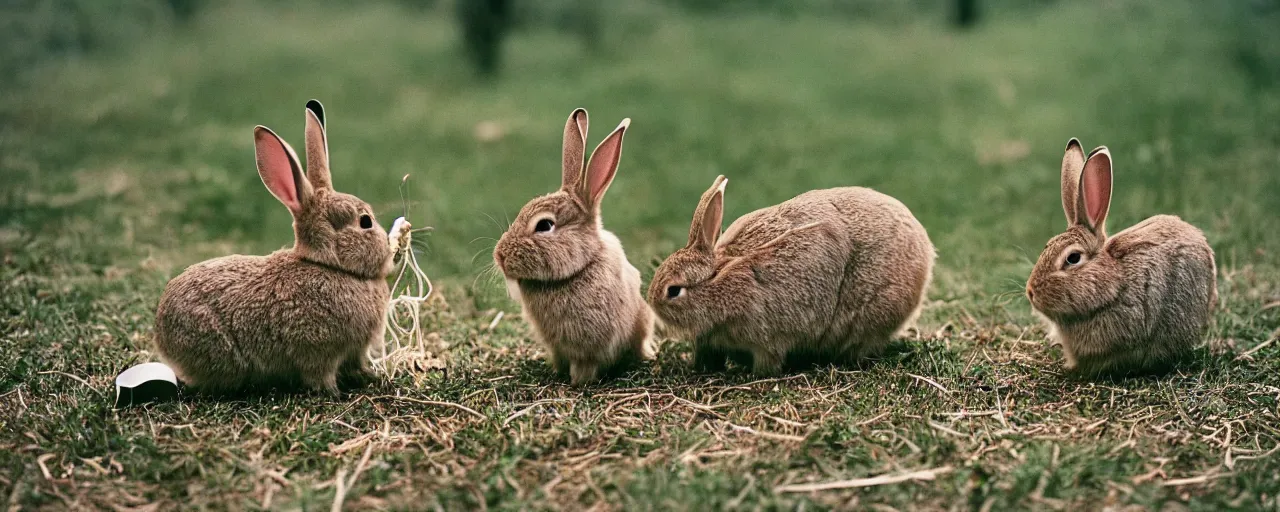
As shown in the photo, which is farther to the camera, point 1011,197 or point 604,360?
point 1011,197

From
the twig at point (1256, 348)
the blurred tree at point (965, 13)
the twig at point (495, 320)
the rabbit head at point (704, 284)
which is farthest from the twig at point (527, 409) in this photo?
the blurred tree at point (965, 13)

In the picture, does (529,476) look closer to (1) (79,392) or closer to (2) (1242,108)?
(1) (79,392)

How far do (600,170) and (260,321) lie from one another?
1453mm

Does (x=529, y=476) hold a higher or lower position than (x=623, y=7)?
lower

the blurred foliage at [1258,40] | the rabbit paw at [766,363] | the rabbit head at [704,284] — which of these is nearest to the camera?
the rabbit head at [704,284]

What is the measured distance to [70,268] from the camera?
19.7 feet

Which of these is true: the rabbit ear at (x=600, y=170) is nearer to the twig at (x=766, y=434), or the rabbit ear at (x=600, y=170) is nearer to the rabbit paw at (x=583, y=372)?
the rabbit paw at (x=583, y=372)

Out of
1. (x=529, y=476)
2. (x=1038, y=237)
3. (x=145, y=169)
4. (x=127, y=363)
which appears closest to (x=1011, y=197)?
(x=1038, y=237)

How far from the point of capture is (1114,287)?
13.6ft

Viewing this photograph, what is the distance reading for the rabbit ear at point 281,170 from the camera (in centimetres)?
397

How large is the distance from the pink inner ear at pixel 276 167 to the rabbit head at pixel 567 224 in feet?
2.72

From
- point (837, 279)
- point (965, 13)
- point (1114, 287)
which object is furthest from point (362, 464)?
point (965, 13)

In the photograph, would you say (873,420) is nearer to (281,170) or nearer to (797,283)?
(797,283)

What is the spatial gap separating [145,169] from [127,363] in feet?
13.7
